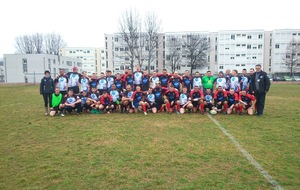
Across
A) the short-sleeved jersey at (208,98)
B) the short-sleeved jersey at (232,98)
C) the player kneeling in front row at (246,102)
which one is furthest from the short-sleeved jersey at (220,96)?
the player kneeling in front row at (246,102)

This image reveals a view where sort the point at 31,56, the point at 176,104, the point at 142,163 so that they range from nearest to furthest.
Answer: the point at 142,163 → the point at 176,104 → the point at 31,56

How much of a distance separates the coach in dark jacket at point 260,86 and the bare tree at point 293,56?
204 feet

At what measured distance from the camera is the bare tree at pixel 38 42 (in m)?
70.8

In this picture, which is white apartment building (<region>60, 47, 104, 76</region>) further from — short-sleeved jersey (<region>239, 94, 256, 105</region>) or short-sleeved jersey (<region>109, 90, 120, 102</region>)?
short-sleeved jersey (<region>239, 94, 256, 105</region>)

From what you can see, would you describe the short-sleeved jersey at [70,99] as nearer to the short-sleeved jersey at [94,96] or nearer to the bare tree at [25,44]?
the short-sleeved jersey at [94,96]

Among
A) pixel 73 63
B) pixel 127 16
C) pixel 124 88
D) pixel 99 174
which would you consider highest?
pixel 127 16

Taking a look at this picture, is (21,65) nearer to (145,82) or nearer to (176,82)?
(145,82)

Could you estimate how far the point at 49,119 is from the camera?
873cm

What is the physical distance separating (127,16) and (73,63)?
41829 millimetres

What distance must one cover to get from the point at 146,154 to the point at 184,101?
543 cm

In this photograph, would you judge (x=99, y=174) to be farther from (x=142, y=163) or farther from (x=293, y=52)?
(x=293, y=52)

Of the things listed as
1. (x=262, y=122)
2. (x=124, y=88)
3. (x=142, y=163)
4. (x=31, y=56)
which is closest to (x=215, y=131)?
(x=262, y=122)

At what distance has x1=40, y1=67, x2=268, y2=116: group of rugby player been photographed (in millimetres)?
9594

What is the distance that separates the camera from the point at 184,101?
9844 mm
